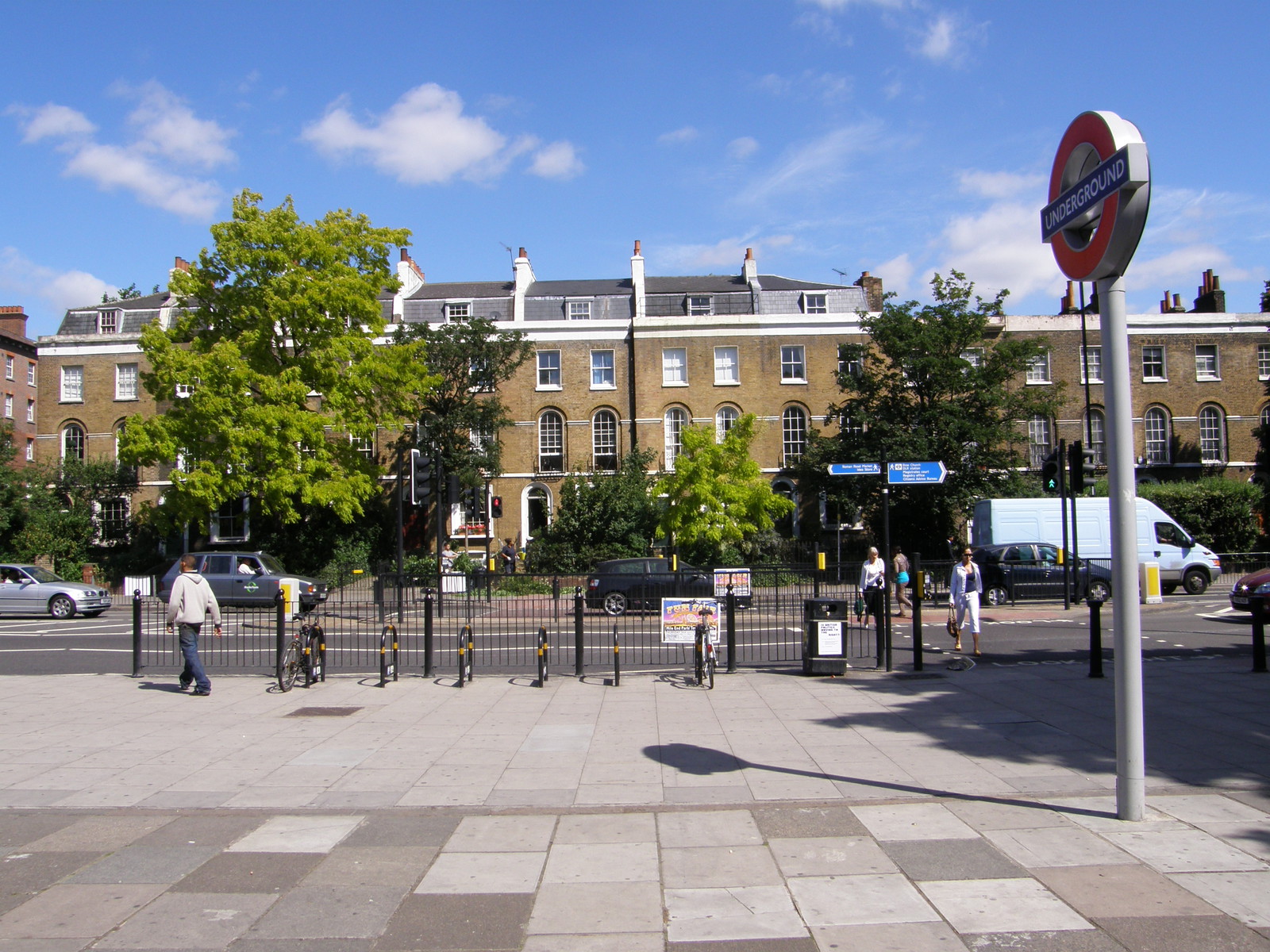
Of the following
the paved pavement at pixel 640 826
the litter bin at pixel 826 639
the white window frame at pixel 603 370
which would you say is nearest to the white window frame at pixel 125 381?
the white window frame at pixel 603 370

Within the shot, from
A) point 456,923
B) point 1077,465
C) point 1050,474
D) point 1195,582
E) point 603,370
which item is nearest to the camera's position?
point 456,923

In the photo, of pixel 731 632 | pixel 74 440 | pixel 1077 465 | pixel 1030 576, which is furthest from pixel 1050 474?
pixel 74 440

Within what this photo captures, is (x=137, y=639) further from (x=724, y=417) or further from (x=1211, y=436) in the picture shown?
(x=1211, y=436)

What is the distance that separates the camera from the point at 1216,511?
124 feet

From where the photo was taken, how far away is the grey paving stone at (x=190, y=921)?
4508mm

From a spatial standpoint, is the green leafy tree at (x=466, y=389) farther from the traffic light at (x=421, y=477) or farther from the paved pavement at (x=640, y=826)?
the paved pavement at (x=640, y=826)

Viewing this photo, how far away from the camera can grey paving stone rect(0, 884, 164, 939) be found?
15.1 feet

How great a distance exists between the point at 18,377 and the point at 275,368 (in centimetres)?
2965

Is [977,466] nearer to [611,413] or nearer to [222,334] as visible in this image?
[611,413]

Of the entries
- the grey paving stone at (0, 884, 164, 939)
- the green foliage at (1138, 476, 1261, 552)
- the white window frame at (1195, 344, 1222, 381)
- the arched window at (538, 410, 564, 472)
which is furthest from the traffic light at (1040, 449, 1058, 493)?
the white window frame at (1195, 344, 1222, 381)

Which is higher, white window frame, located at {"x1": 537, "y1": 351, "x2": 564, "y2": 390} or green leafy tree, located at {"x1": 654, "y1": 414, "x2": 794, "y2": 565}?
white window frame, located at {"x1": 537, "y1": 351, "x2": 564, "y2": 390}

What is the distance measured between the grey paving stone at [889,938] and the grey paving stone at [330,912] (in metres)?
1.73

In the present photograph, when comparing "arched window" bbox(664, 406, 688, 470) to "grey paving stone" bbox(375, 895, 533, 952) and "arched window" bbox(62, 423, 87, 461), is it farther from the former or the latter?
"grey paving stone" bbox(375, 895, 533, 952)

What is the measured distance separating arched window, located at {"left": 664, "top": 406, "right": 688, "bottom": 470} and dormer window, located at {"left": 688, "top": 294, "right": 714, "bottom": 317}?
5156mm
